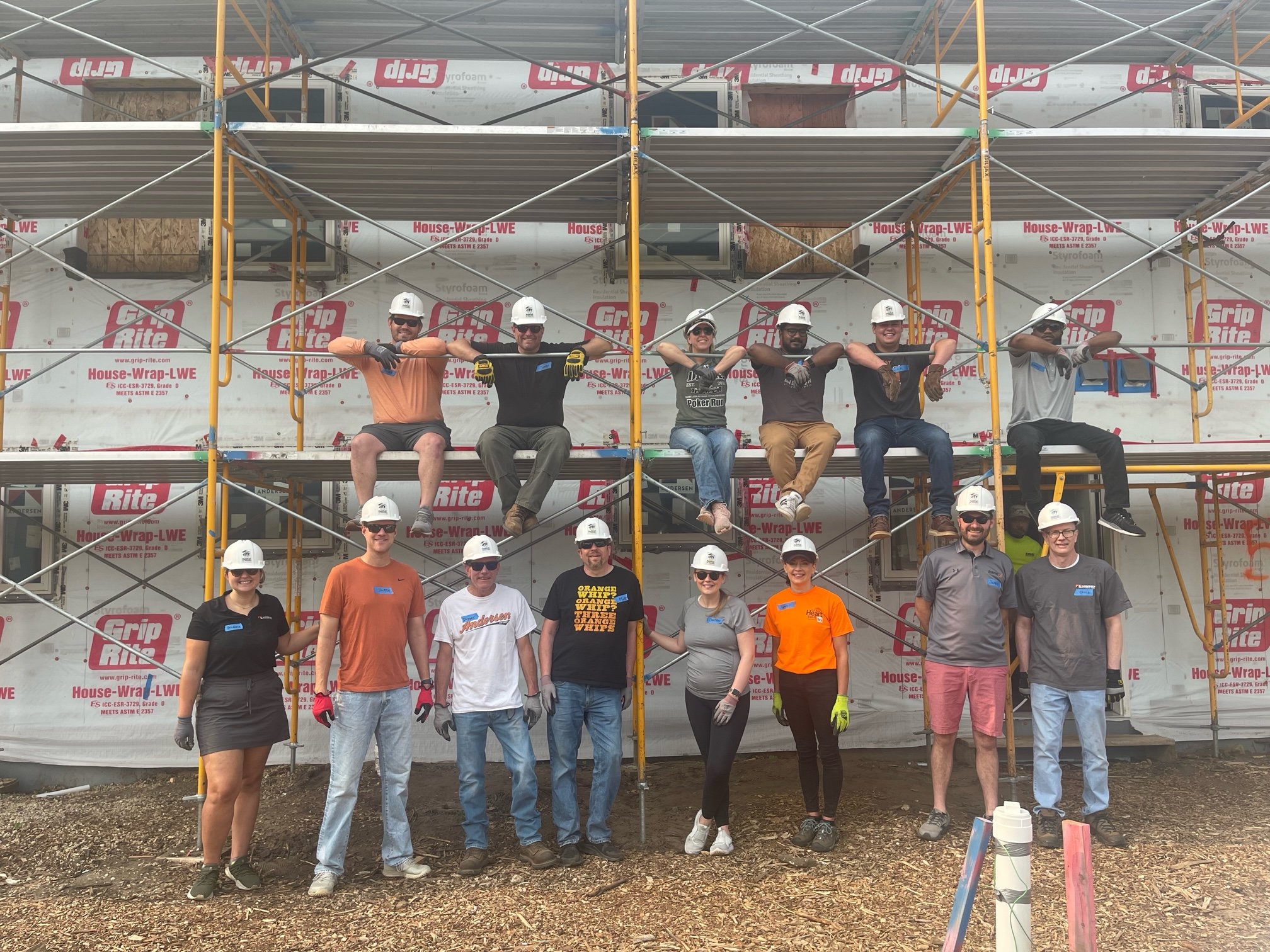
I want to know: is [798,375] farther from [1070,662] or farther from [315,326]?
[315,326]

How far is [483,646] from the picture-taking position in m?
4.94

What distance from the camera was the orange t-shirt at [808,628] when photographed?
5062mm

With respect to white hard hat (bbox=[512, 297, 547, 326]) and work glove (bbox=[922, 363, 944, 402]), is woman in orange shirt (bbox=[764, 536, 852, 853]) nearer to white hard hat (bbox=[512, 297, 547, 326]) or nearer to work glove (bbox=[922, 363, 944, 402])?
work glove (bbox=[922, 363, 944, 402])

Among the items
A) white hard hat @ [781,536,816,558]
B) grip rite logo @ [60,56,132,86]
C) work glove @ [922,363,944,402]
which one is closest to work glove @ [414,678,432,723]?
white hard hat @ [781,536,816,558]

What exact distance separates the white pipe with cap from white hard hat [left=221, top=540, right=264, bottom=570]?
393 centimetres

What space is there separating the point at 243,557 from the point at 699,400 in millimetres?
3041

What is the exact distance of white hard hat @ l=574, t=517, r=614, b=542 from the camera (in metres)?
5.21

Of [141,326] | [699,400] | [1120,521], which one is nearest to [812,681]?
[699,400]

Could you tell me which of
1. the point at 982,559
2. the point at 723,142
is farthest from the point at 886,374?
the point at 723,142

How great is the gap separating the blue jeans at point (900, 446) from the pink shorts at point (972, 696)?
1.06m

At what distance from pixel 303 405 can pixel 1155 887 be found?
6827mm

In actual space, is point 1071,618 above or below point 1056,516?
below

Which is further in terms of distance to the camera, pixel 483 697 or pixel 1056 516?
pixel 1056 516

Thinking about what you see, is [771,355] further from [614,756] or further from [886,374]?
[614,756]
